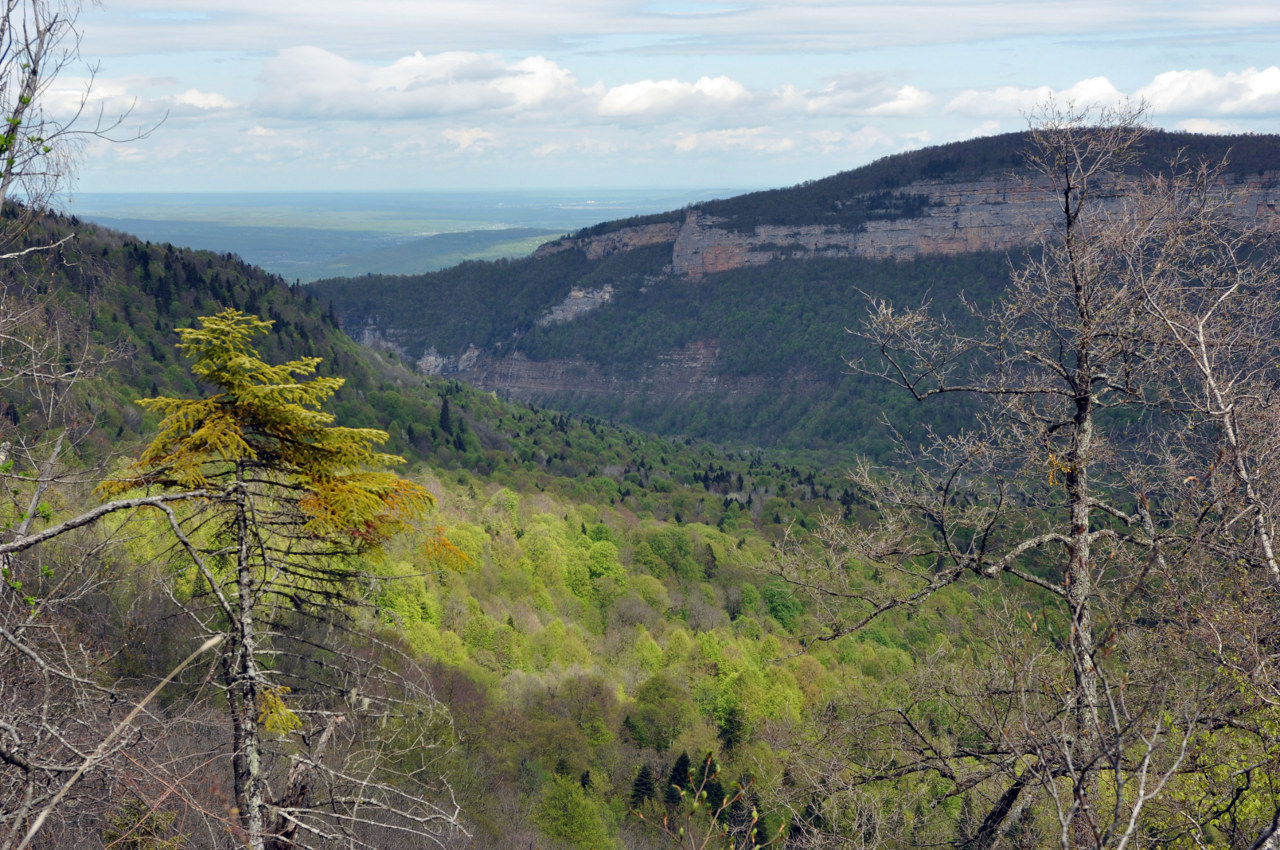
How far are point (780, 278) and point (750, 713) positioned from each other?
133102 mm

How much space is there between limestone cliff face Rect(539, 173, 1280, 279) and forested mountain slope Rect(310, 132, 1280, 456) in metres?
0.28

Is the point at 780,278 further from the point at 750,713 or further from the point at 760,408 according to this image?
the point at 750,713

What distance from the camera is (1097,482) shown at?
7117mm

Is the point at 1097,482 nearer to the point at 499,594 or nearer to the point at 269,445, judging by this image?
the point at 269,445

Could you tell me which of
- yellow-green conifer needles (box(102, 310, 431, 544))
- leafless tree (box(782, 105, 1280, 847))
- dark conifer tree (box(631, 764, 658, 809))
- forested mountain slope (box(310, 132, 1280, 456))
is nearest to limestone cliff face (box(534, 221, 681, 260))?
forested mountain slope (box(310, 132, 1280, 456))

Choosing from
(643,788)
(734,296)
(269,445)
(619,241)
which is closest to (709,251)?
(734,296)

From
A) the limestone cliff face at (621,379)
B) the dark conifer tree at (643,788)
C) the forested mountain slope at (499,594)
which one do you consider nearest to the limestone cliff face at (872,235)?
the limestone cliff face at (621,379)

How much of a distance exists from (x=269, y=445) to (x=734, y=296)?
159 m

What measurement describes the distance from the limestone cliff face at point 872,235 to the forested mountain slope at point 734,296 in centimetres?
28

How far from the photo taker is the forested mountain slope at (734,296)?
5359 inches

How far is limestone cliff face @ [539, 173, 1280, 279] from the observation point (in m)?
137

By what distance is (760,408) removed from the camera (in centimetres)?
14388

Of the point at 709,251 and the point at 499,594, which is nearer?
the point at 499,594

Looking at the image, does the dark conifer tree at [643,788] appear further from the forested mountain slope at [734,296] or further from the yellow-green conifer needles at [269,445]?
the forested mountain slope at [734,296]
